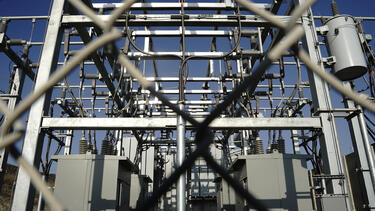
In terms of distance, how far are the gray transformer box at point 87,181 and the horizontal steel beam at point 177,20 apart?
192 centimetres

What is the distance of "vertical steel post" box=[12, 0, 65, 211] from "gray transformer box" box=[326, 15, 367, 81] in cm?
389

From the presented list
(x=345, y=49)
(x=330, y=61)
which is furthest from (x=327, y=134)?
(x=345, y=49)

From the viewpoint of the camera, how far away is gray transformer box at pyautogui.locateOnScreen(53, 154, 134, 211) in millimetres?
3574

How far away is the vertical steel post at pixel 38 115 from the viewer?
285cm

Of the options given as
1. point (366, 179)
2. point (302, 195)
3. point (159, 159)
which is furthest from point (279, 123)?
point (159, 159)

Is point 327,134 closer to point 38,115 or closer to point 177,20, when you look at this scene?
point 177,20

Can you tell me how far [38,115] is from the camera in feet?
10.3

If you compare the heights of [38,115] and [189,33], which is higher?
[189,33]

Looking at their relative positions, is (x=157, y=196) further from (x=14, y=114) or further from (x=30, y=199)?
(x=30, y=199)

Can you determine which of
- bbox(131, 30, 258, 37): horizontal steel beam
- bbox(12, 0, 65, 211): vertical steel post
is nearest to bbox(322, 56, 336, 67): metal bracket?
bbox(131, 30, 258, 37): horizontal steel beam

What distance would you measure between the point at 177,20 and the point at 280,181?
2626 mm

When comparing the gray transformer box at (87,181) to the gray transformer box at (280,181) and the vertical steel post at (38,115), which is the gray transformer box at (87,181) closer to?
the vertical steel post at (38,115)

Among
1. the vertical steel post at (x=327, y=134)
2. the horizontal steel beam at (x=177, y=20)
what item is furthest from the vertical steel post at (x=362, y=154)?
the horizontal steel beam at (x=177, y=20)

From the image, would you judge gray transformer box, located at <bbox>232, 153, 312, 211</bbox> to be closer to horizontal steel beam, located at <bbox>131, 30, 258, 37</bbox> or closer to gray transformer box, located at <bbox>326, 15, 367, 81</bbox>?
gray transformer box, located at <bbox>326, 15, 367, 81</bbox>
